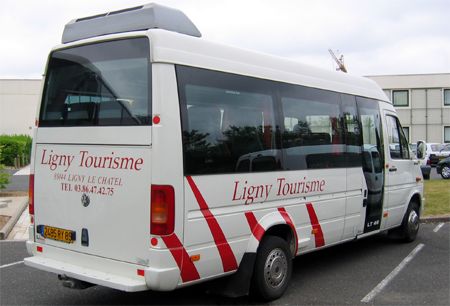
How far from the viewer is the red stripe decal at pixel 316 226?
20.5 feet

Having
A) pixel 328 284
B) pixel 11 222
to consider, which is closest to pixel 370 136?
pixel 328 284

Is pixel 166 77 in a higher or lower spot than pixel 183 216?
higher

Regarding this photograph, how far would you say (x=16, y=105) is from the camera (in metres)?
47.0

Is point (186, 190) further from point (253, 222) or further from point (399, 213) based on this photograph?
point (399, 213)

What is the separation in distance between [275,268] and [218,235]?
39.2 inches

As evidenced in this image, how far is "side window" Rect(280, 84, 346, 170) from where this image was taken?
19.7 ft

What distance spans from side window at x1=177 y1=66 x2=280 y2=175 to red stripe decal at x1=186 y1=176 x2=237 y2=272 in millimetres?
210

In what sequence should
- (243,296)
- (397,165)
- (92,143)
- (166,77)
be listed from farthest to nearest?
(397,165)
(243,296)
(92,143)
(166,77)

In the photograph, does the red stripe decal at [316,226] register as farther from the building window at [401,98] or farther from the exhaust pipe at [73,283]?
the building window at [401,98]

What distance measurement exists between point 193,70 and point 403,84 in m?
39.1

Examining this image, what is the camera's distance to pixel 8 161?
3144 cm

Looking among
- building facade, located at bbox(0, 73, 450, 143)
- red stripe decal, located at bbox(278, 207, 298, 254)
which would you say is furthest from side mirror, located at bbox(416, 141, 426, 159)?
building facade, located at bbox(0, 73, 450, 143)

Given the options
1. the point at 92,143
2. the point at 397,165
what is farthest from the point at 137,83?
the point at 397,165

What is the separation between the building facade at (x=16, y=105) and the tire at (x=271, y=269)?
4472 cm
